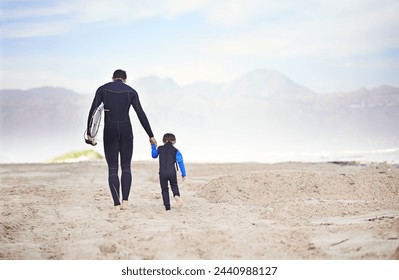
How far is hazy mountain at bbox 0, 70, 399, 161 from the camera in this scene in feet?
31.8

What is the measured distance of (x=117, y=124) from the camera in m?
5.87

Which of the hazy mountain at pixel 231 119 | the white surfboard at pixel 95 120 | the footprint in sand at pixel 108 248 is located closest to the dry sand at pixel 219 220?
the footprint in sand at pixel 108 248

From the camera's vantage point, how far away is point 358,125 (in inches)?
413

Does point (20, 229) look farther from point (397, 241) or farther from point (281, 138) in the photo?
point (281, 138)

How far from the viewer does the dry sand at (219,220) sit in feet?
15.4

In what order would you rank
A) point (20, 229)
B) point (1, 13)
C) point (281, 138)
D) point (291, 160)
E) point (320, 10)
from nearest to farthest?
point (20, 229)
point (1, 13)
point (320, 10)
point (291, 160)
point (281, 138)

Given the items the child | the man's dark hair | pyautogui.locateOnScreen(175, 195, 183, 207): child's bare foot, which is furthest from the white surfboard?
pyautogui.locateOnScreen(175, 195, 183, 207): child's bare foot

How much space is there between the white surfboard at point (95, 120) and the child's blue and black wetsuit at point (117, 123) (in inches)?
1.3

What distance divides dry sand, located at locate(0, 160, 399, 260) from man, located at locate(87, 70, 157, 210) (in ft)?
1.32

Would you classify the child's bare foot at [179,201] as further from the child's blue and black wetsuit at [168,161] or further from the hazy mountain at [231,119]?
the hazy mountain at [231,119]

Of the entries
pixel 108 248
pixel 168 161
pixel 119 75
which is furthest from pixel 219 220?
pixel 119 75

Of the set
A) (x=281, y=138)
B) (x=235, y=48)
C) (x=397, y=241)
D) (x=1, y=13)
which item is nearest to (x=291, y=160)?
(x=281, y=138)

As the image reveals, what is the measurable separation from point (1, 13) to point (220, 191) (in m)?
2.88

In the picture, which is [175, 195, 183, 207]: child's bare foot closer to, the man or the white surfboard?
the man
